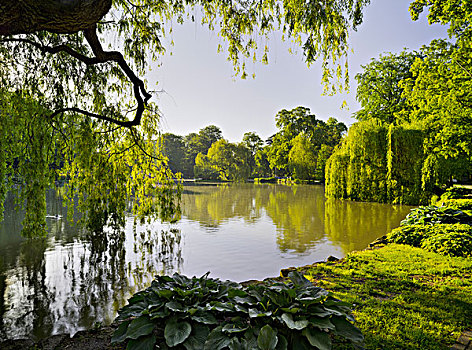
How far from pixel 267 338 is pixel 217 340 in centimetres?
32

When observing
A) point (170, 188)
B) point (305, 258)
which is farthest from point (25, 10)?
point (305, 258)

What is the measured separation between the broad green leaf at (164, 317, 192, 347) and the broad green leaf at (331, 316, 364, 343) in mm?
992

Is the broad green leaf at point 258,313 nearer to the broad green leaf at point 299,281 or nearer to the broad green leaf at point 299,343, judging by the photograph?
the broad green leaf at point 299,343

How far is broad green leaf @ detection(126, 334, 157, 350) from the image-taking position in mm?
1911

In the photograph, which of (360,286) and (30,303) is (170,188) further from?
(360,286)

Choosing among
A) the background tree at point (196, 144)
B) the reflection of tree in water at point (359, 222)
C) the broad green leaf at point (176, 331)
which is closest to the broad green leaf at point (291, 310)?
the broad green leaf at point (176, 331)

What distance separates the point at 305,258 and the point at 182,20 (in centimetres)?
508

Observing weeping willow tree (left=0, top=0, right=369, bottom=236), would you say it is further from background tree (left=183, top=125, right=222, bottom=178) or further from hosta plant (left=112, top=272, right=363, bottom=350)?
background tree (left=183, top=125, right=222, bottom=178)

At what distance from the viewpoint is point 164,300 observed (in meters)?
2.33

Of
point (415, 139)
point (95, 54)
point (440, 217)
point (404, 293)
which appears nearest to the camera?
point (404, 293)

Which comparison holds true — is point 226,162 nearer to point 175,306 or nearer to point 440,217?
point 440,217

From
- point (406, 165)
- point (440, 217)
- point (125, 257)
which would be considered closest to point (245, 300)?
point (125, 257)

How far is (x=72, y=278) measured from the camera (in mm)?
5113

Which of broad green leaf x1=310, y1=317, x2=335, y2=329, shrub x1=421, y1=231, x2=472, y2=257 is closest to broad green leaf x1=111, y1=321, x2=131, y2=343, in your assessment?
broad green leaf x1=310, y1=317, x2=335, y2=329
